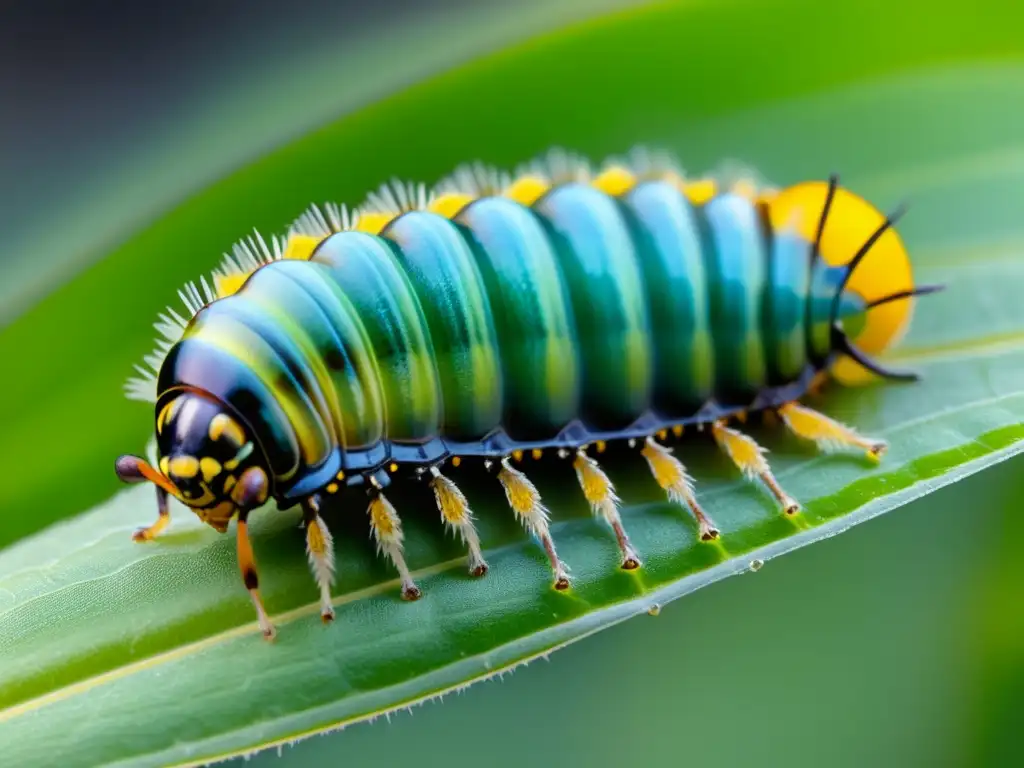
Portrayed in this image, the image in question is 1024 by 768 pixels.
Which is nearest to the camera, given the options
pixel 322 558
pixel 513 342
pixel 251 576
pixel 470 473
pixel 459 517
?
pixel 251 576

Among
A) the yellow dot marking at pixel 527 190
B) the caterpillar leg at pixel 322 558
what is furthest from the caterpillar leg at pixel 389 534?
the yellow dot marking at pixel 527 190

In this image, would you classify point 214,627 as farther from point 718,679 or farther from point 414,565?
point 718,679

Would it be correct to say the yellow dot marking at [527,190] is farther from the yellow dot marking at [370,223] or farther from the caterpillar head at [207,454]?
the caterpillar head at [207,454]

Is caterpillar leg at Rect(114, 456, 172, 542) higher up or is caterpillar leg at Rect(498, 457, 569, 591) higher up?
caterpillar leg at Rect(114, 456, 172, 542)

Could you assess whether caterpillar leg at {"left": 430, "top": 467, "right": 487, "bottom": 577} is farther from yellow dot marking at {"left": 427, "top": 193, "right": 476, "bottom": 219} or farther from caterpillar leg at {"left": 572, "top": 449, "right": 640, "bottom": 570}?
yellow dot marking at {"left": 427, "top": 193, "right": 476, "bottom": 219}

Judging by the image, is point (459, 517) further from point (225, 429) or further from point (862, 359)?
point (862, 359)

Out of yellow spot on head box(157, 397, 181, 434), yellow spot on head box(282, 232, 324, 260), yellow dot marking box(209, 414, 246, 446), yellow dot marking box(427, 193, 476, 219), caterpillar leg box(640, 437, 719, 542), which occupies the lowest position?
caterpillar leg box(640, 437, 719, 542)

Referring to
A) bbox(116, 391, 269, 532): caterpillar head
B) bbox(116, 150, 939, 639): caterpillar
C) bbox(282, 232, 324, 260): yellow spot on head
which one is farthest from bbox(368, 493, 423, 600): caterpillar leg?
bbox(282, 232, 324, 260): yellow spot on head

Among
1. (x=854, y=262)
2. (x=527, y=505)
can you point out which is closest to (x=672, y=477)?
(x=527, y=505)

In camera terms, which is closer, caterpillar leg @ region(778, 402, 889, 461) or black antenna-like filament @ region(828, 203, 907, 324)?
caterpillar leg @ region(778, 402, 889, 461)
